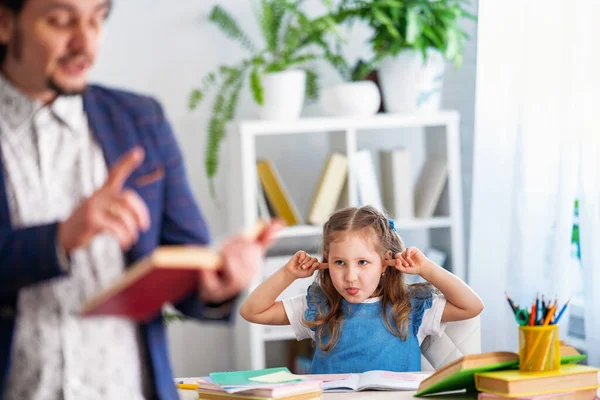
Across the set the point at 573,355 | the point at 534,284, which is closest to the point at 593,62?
the point at 534,284

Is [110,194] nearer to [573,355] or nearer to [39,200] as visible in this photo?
[39,200]

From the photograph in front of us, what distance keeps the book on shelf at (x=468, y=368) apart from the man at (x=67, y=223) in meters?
0.71

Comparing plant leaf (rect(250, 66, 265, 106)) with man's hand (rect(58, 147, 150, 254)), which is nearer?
man's hand (rect(58, 147, 150, 254))

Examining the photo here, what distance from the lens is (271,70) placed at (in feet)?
11.4

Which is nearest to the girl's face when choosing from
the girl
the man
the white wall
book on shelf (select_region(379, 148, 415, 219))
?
the girl

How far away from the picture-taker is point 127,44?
12.2ft

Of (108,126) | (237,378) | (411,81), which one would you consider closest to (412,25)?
(411,81)

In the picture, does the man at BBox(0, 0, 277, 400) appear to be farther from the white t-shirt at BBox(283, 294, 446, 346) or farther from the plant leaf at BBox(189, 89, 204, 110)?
the plant leaf at BBox(189, 89, 204, 110)

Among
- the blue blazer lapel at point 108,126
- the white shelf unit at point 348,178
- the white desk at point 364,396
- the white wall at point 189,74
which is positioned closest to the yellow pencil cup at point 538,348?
the white desk at point 364,396

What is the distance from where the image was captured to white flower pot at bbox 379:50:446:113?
3.50 m

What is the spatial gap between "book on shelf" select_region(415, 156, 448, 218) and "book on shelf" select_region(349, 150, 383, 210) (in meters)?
0.22

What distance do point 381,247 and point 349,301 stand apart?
16cm

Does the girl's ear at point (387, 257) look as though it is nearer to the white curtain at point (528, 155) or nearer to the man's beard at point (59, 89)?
the white curtain at point (528, 155)

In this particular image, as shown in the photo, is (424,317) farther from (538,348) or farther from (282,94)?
(282,94)
